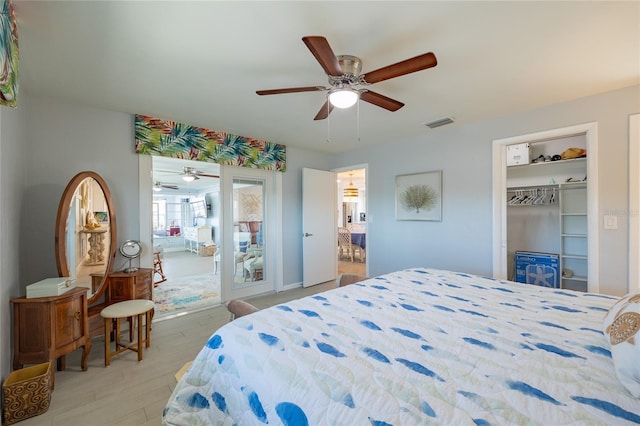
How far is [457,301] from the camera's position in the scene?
169cm

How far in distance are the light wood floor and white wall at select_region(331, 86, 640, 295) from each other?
2872mm

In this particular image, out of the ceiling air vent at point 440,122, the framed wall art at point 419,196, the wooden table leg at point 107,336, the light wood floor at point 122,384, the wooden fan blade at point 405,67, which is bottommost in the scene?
the light wood floor at point 122,384

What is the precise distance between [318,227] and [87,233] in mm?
3072

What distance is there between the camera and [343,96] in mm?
1873

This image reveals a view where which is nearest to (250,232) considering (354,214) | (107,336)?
(107,336)

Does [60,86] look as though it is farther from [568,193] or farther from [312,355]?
[568,193]

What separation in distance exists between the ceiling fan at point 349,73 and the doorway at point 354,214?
258 centimetres

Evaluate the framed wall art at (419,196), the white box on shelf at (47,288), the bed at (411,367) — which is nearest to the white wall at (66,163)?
the white box on shelf at (47,288)

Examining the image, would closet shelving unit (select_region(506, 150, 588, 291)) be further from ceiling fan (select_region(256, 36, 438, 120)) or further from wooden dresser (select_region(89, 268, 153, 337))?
wooden dresser (select_region(89, 268, 153, 337))

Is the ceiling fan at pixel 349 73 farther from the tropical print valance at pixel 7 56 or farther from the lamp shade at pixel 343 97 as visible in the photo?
the tropical print valance at pixel 7 56

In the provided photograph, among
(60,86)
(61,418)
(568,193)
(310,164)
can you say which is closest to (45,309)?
(61,418)

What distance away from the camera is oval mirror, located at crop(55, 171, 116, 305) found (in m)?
2.28

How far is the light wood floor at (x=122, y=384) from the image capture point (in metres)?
1.66

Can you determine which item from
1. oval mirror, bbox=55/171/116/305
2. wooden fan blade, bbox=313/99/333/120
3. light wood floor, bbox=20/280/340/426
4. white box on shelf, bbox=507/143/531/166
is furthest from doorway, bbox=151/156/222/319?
white box on shelf, bbox=507/143/531/166
